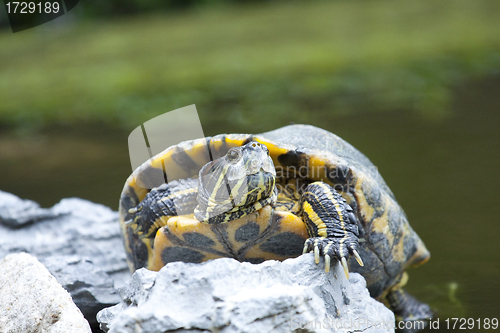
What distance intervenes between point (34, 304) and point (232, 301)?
37.5 inches

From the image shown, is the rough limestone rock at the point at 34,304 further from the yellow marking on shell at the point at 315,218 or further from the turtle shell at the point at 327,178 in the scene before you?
the yellow marking on shell at the point at 315,218

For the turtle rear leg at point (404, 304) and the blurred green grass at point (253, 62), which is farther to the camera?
the blurred green grass at point (253, 62)

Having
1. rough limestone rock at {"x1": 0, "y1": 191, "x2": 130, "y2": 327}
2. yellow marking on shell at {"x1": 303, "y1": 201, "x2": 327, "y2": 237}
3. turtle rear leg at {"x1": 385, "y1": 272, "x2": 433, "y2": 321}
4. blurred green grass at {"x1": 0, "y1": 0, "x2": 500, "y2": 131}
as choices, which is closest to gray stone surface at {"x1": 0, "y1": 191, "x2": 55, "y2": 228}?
rough limestone rock at {"x1": 0, "y1": 191, "x2": 130, "y2": 327}

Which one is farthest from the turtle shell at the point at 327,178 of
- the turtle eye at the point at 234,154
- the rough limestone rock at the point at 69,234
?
the rough limestone rock at the point at 69,234

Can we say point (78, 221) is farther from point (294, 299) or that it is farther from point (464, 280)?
point (464, 280)

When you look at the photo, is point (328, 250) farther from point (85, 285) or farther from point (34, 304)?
point (85, 285)

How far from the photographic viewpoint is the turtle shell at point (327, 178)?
202 centimetres

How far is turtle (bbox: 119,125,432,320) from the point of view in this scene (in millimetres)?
1747

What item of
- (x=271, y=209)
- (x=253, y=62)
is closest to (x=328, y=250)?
(x=271, y=209)

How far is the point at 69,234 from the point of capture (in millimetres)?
2969

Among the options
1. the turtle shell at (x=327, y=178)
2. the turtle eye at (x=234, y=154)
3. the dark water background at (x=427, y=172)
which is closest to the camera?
the turtle eye at (x=234, y=154)

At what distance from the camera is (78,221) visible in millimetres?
3105

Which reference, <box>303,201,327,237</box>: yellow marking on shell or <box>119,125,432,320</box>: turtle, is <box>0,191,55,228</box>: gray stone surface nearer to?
<box>119,125,432,320</box>: turtle

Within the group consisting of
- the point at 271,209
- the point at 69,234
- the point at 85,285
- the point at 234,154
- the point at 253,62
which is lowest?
the point at 253,62
